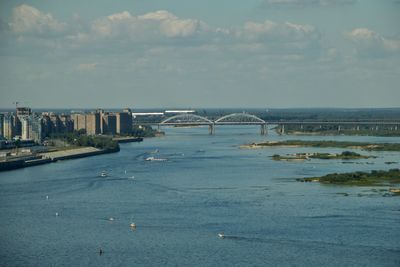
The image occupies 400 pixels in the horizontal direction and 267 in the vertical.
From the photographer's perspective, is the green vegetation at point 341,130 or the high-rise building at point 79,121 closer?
the high-rise building at point 79,121

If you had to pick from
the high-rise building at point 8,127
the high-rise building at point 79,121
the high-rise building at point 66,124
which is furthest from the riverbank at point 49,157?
the high-rise building at point 79,121

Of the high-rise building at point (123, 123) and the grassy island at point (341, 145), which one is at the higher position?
the high-rise building at point (123, 123)

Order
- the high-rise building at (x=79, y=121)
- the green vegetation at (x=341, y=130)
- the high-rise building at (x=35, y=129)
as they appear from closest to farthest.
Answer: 1. the high-rise building at (x=35, y=129)
2. the high-rise building at (x=79, y=121)
3. the green vegetation at (x=341, y=130)

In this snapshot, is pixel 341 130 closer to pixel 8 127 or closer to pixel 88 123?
pixel 88 123

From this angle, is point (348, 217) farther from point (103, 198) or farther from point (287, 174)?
point (287, 174)

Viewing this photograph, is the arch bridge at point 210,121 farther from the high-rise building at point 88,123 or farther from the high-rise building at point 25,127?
the high-rise building at point 25,127
